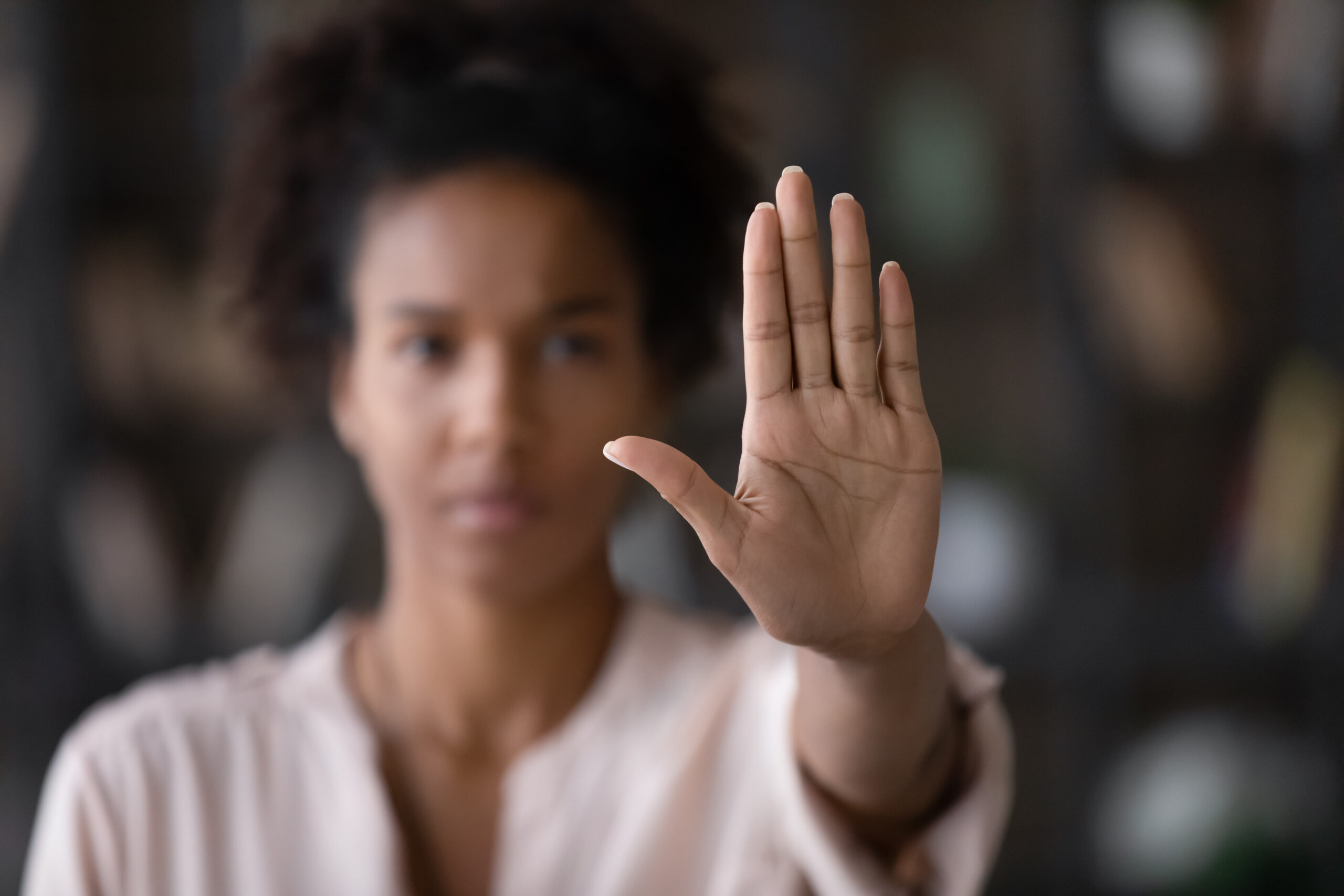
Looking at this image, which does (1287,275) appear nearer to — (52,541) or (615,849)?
(615,849)

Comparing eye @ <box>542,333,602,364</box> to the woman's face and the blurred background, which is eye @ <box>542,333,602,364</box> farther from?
the blurred background

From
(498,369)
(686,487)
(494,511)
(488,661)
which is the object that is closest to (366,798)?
(488,661)

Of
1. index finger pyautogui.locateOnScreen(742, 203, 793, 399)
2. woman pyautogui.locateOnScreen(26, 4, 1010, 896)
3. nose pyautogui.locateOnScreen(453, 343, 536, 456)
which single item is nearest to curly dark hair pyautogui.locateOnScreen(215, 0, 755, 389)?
A: woman pyautogui.locateOnScreen(26, 4, 1010, 896)

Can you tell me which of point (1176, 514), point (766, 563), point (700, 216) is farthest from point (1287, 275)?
point (766, 563)

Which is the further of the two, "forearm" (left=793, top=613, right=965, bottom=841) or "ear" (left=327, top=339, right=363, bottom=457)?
"ear" (left=327, top=339, right=363, bottom=457)

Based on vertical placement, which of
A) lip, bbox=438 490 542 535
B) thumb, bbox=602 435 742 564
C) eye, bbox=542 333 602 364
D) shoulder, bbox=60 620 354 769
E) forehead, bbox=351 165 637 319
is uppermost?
forehead, bbox=351 165 637 319

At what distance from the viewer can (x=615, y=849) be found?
2.69ft

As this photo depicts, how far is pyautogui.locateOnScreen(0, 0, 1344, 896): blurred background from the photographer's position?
165 centimetres

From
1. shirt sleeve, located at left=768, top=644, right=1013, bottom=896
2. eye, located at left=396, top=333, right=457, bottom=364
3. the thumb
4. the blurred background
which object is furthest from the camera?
the blurred background

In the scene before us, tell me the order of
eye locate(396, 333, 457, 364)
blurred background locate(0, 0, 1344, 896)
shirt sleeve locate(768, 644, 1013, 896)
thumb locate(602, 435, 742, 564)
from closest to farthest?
thumb locate(602, 435, 742, 564)
shirt sleeve locate(768, 644, 1013, 896)
eye locate(396, 333, 457, 364)
blurred background locate(0, 0, 1344, 896)

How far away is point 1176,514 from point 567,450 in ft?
4.84

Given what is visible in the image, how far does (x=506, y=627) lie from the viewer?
33.8 inches

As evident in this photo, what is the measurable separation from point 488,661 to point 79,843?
0.33 metres

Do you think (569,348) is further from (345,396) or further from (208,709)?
(208,709)
